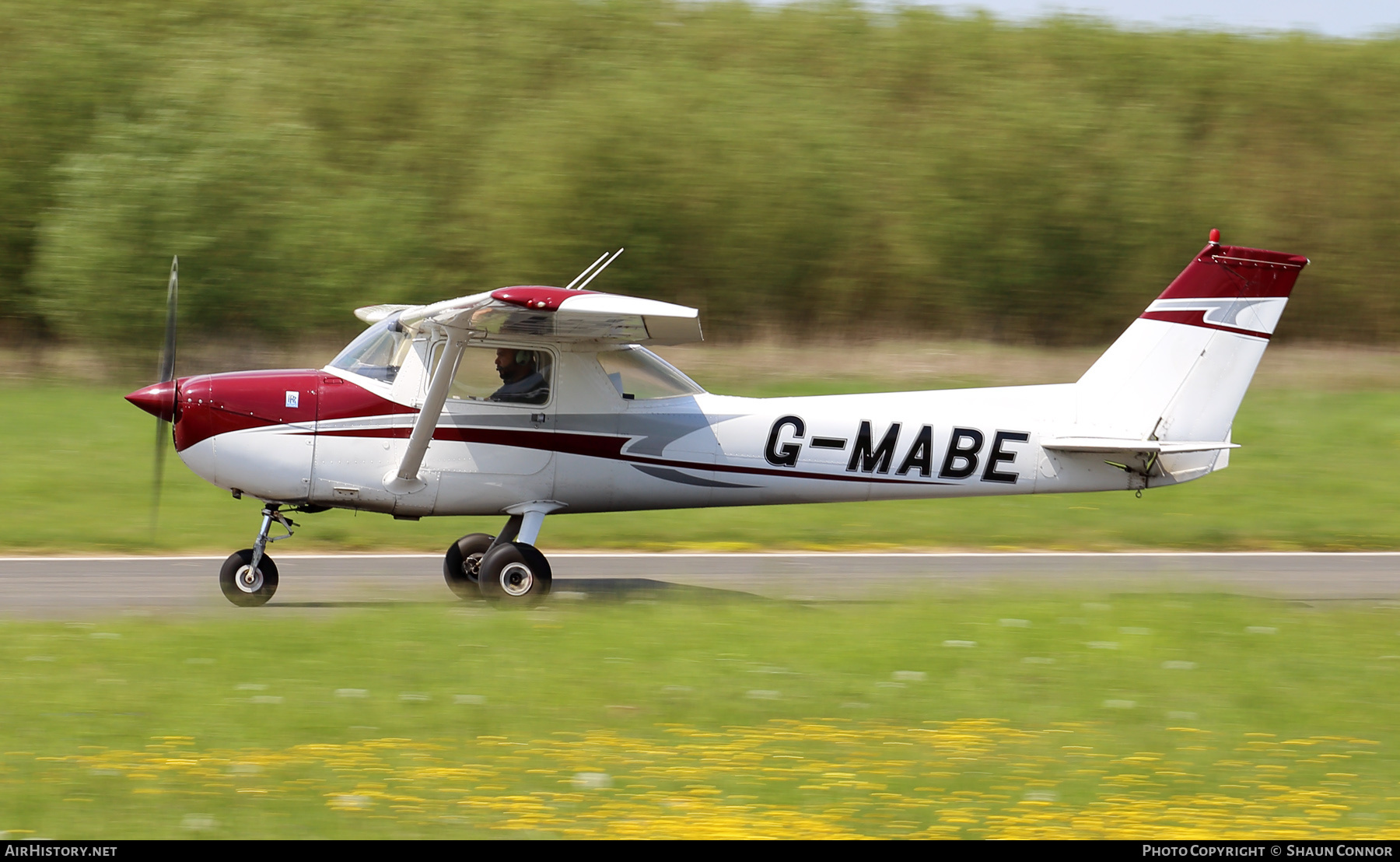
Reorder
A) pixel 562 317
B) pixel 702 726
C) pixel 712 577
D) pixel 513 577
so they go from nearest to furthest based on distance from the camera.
→ pixel 702 726
pixel 562 317
pixel 513 577
pixel 712 577

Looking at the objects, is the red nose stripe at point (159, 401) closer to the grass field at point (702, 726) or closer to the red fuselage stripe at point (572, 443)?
the red fuselage stripe at point (572, 443)

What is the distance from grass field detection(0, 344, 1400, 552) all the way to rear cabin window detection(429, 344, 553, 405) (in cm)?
359

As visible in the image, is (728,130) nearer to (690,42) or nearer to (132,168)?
(690,42)

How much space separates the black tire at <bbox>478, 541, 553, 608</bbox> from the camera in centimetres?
954

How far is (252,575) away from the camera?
384 inches

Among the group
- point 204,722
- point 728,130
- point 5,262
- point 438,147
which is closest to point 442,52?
point 438,147

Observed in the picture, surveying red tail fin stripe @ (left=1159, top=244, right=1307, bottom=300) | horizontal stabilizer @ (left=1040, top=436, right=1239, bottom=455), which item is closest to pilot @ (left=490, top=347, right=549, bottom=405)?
horizontal stabilizer @ (left=1040, top=436, right=1239, bottom=455)

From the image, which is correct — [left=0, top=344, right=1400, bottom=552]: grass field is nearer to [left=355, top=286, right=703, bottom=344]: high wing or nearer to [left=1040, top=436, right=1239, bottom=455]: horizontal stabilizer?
[left=1040, top=436, right=1239, bottom=455]: horizontal stabilizer

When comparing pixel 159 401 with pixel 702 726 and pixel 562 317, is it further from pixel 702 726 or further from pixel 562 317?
pixel 702 726

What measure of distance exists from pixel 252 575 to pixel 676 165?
16.3 m

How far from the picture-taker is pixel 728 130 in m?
25.4

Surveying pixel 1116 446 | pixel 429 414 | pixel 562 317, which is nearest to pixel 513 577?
pixel 429 414

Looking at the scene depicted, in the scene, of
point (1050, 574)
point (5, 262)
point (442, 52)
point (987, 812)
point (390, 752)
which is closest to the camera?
point (987, 812)

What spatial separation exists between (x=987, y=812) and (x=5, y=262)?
24.2m
